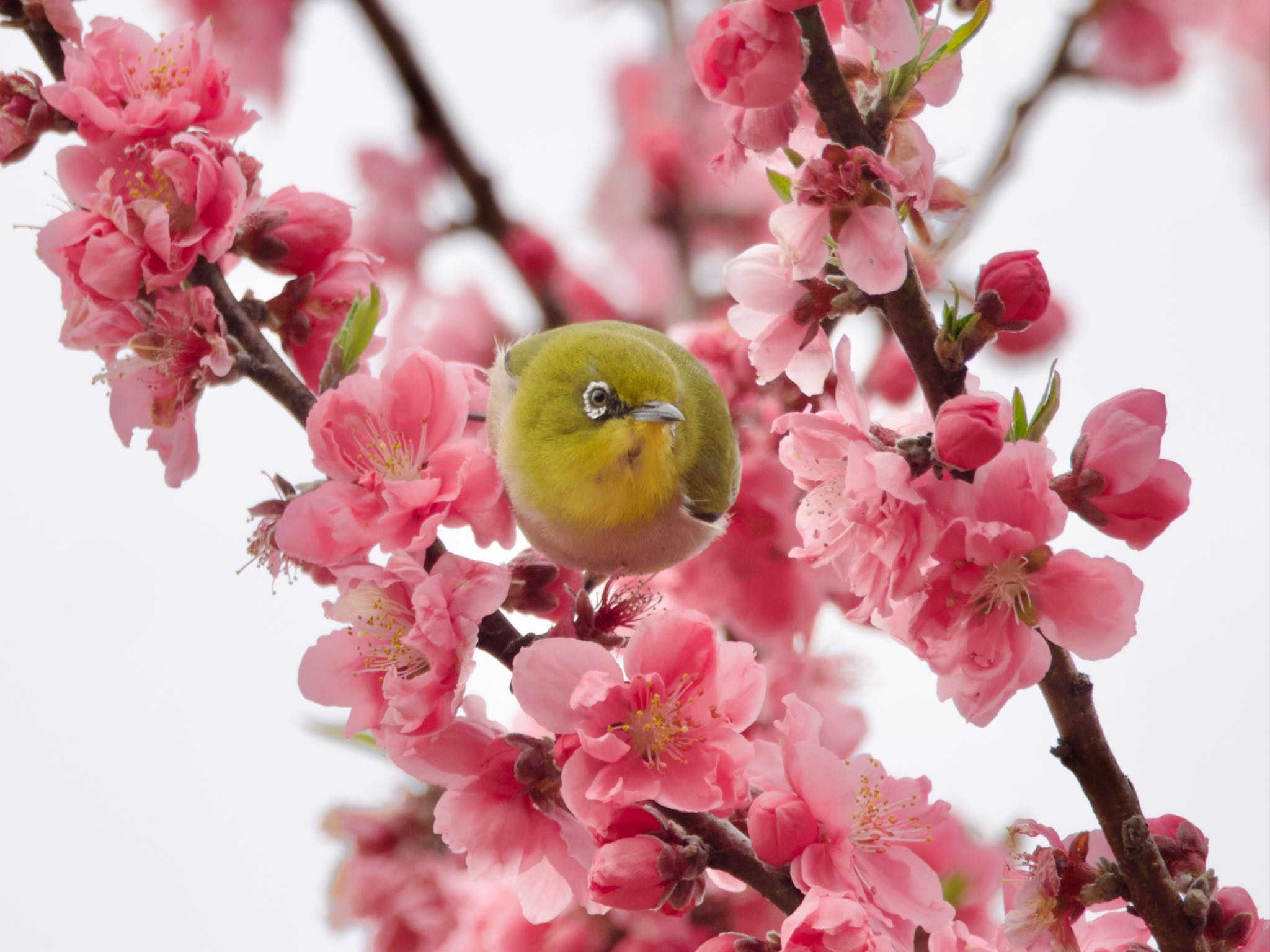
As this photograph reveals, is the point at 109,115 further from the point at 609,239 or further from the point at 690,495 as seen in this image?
the point at 609,239

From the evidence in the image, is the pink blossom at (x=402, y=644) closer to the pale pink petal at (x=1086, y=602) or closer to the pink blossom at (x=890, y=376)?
the pale pink petal at (x=1086, y=602)

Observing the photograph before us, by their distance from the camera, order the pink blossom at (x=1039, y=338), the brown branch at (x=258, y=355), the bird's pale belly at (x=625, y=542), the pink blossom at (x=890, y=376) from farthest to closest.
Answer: the pink blossom at (x=1039, y=338) → the pink blossom at (x=890, y=376) → the bird's pale belly at (x=625, y=542) → the brown branch at (x=258, y=355)

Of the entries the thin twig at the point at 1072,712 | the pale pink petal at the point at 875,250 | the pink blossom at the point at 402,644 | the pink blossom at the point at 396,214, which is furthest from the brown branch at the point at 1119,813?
the pink blossom at the point at 396,214

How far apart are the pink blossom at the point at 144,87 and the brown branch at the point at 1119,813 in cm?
102

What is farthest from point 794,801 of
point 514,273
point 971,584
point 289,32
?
point 289,32

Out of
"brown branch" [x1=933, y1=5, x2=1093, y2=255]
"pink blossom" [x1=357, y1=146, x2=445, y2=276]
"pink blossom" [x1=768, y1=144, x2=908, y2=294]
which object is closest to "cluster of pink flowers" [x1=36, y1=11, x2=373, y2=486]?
"pink blossom" [x1=768, y1=144, x2=908, y2=294]

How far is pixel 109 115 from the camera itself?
1.17 m

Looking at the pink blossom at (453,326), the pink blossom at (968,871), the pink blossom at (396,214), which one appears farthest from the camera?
the pink blossom at (396,214)

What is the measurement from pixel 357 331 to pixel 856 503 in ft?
1.84

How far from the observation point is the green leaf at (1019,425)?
40.4 inches

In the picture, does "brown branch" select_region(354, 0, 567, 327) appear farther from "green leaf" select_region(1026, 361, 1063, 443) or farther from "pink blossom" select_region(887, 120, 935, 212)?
"green leaf" select_region(1026, 361, 1063, 443)

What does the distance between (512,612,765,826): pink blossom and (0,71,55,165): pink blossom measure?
2.49 feet

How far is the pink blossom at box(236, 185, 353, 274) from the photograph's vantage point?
129 cm

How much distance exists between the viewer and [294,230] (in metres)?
1.30
